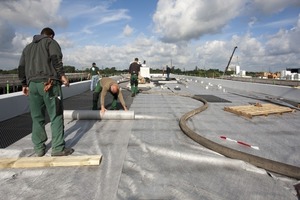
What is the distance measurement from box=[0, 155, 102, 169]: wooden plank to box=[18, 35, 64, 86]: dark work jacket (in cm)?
106

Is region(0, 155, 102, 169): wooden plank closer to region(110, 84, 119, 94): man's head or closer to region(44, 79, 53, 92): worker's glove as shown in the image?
region(44, 79, 53, 92): worker's glove

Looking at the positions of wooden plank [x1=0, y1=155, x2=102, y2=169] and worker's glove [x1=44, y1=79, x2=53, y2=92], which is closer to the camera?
wooden plank [x1=0, y1=155, x2=102, y2=169]

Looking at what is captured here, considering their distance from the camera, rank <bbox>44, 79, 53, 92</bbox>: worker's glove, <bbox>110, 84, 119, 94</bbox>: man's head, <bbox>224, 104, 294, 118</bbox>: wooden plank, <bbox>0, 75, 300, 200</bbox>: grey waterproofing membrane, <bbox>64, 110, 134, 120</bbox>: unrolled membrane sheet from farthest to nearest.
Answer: <bbox>224, 104, 294, 118</bbox>: wooden plank < <bbox>110, 84, 119, 94</bbox>: man's head < <bbox>64, 110, 134, 120</bbox>: unrolled membrane sheet < <bbox>44, 79, 53, 92</bbox>: worker's glove < <bbox>0, 75, 300, 200</bbox>: grey waterproofing membrane

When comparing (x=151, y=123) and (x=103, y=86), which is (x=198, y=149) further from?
(x=103, y=86)

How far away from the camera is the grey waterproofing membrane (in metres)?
2.51

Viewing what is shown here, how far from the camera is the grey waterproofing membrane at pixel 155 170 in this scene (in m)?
2.51

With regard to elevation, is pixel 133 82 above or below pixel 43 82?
below

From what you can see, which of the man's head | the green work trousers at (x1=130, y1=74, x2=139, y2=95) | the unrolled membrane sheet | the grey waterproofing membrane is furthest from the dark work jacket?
the green work trousers at (x1=130, y1=74, x2=139, y2=95)

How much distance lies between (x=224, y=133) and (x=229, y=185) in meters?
2.30

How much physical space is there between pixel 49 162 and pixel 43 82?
1071 mm

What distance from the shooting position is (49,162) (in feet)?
10.3

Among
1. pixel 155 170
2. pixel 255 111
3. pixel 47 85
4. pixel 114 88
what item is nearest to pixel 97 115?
pixel 114 88

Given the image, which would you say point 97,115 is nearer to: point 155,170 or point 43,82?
point 43,82

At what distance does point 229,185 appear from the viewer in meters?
2.67
